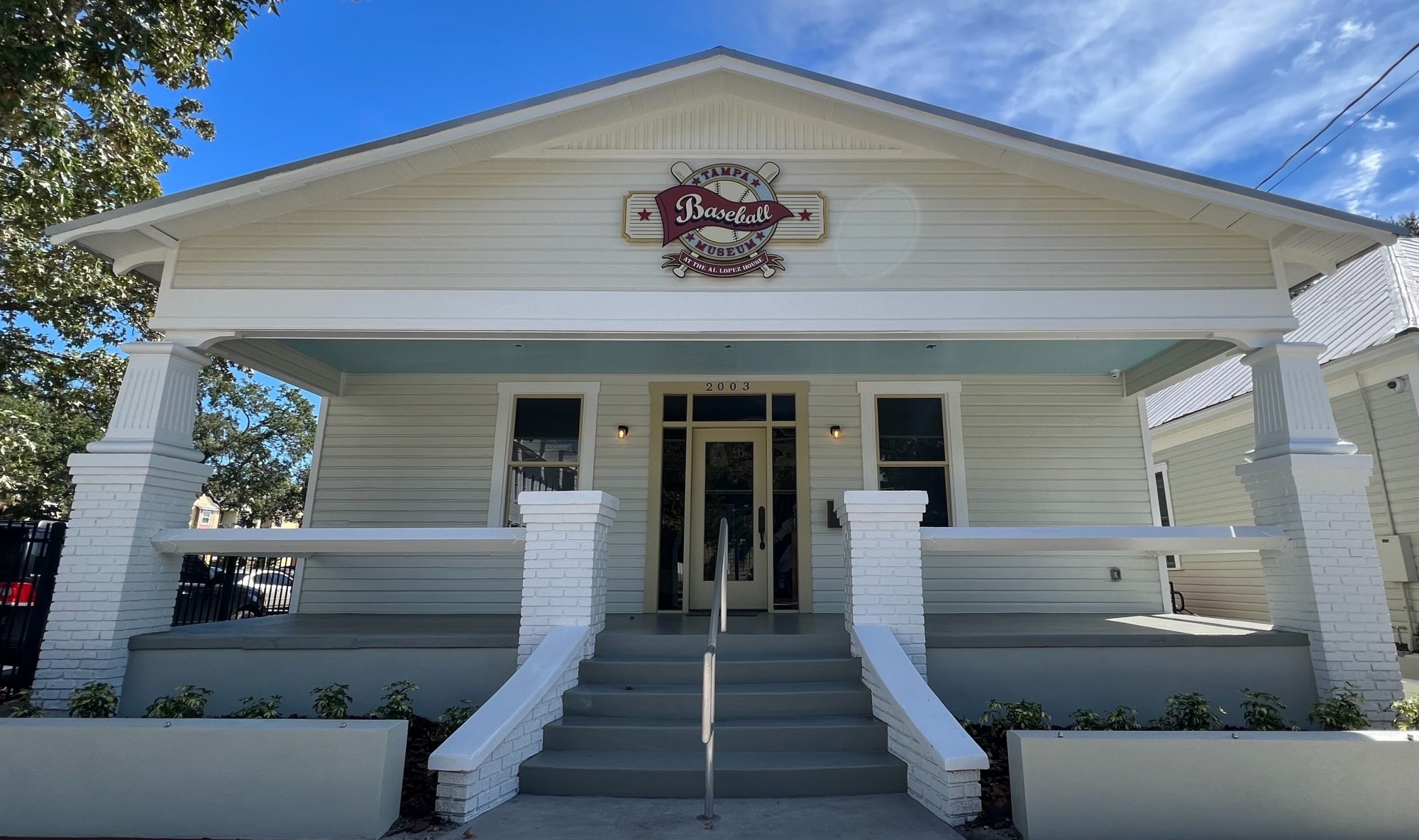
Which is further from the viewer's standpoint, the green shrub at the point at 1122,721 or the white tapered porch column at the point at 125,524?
the white tapered porch column at the point at 125,524

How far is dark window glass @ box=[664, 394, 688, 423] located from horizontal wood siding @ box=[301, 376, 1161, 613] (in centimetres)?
24

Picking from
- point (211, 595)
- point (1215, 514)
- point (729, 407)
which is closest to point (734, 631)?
point (729, 407)

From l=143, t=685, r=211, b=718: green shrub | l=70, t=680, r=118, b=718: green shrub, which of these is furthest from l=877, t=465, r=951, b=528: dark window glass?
l=70, t=680, r=118, b=718: green shrub

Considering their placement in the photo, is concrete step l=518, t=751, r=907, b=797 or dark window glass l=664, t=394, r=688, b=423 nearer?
concrete step l=518, t=751, r=907, b=797

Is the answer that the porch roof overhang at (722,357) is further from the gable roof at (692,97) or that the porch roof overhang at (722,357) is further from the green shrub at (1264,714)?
the green shrub at (1264,714)

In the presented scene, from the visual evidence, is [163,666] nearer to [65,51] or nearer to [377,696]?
[377,696]

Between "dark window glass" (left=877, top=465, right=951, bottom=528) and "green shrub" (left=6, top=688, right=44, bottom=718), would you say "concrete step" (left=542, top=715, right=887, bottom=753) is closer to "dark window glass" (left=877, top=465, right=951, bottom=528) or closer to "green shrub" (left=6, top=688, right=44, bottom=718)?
"green shrub" (left=6, top=688, right=44, bottom=718)

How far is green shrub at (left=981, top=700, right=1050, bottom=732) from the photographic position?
15.1 feet

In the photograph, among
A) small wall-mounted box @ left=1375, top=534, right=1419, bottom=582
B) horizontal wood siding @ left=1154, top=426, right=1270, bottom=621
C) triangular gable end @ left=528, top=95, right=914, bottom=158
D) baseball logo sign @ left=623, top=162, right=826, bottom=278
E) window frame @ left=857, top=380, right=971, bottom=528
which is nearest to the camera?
baseball logo sign @ left=623, top=162, right=826, bottom=278

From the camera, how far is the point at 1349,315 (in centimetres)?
877

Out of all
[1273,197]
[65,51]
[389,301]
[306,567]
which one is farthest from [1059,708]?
[65,51]

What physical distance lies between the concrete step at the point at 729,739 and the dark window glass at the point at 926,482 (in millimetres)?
3819

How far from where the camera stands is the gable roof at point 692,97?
18.6 ft

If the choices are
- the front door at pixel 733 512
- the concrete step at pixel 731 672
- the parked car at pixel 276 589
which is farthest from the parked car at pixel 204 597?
the concrete step at pixel 731 672
